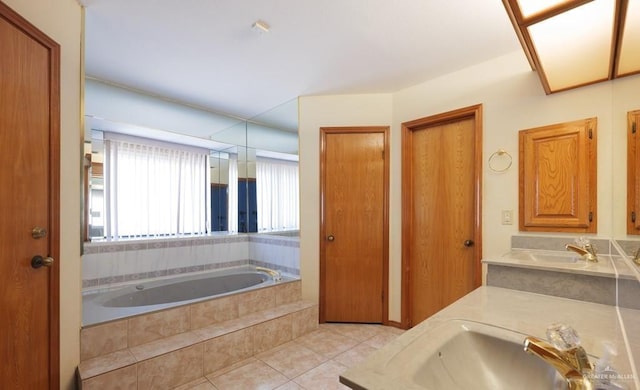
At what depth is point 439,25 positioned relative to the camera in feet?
5.85

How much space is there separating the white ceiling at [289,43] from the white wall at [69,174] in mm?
219

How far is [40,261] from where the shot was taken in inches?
53.2

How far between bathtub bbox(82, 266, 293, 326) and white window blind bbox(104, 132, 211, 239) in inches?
21.7

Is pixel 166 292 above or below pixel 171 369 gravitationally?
above

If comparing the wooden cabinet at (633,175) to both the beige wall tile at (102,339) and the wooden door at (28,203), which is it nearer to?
the wooden door at (28,203)

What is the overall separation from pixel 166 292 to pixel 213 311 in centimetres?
86

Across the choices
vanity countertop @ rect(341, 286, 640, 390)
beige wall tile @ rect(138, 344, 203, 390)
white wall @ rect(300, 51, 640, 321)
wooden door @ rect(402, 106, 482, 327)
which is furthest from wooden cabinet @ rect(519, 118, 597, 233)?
beige wall tile @ rect(138, 344, 203, 390)

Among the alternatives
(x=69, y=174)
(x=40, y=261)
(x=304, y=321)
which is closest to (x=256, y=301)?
(x=304, y=321)

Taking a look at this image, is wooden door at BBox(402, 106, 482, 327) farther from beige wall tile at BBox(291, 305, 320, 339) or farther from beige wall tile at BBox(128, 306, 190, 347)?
beige wall tile at BBox(128, 306, 190, 347)

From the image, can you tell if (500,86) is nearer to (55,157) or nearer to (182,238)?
(55,157)

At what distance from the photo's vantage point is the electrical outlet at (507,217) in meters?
2.04

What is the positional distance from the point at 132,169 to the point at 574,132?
3.65m

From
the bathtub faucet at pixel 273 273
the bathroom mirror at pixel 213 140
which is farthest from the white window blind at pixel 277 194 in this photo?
the bathtub faucet at pixel 273 273

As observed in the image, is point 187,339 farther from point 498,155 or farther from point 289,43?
point 498,155
